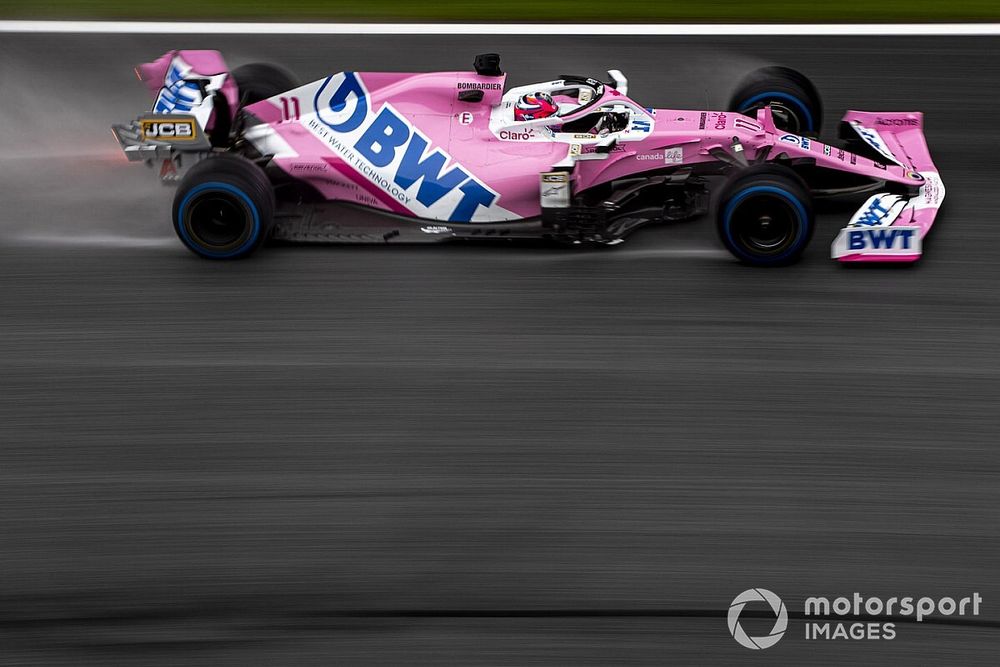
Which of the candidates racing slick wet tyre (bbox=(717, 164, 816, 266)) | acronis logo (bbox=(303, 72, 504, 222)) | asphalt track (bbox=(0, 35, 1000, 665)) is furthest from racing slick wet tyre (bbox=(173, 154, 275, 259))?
racing slick wet tyre (bbox=(717, 164, 816, 266))

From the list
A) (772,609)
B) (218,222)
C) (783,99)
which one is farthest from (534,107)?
(772,609)

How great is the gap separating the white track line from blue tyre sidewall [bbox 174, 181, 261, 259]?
4.58 m

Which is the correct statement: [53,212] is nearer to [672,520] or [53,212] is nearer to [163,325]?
[163,325]

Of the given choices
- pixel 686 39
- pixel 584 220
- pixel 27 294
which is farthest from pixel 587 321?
pixel 686 39

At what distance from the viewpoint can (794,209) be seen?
21.3 ft

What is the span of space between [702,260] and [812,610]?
282 cm

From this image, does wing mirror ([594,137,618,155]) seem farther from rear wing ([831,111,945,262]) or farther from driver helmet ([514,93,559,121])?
rear wing ([831,111,945,262])

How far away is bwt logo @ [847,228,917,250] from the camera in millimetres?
6625

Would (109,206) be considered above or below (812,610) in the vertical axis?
above

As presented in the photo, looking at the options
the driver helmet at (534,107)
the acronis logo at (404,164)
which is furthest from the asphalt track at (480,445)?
the driver helmet at (534,107)

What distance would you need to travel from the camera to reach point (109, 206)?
784cm

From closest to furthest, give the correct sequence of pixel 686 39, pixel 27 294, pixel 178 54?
pixel 27 294 < pixel 178 54 < pixel 686 39

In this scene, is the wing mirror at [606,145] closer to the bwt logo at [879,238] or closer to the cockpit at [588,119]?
the cockpit at [588,119]

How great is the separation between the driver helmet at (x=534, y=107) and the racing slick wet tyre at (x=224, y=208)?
65.0 inches
